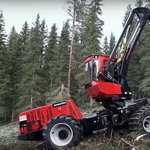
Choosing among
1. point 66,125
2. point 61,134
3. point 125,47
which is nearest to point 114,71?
point 125,47

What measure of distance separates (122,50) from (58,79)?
92.7 feet

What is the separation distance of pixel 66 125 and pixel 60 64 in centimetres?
2992

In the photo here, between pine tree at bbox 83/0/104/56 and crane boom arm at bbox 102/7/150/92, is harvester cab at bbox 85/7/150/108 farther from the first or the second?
pine tree at bbox 83/0/104/56

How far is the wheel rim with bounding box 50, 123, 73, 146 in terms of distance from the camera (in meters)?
7.36

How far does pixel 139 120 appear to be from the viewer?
7578mm

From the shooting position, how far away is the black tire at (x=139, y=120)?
24.6 ft

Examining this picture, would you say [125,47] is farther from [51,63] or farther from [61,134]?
[51,63]

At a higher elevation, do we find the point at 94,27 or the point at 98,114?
the point at 94,27

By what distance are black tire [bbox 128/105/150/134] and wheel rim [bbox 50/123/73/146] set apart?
1.93 m

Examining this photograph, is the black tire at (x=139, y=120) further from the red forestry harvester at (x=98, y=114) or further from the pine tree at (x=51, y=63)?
the pine tree at (x=51, y=63)

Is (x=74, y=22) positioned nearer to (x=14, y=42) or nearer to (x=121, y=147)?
(x=14, y=42)

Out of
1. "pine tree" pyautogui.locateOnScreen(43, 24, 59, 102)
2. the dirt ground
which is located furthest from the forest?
the dirt ground

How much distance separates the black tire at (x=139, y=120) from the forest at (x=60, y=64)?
63.2ft

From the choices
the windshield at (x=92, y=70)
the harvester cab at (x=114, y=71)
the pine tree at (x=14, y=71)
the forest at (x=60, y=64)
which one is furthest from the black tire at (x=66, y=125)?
the pine tree at (x=14, y=71)
